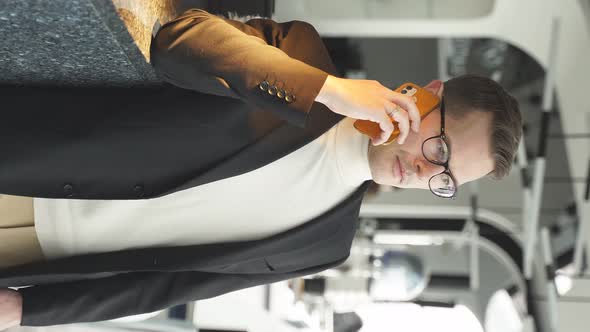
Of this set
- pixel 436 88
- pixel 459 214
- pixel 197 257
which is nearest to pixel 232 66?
pixel 436 88

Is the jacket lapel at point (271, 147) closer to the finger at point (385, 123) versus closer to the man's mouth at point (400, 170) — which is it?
the man's mouth at point (400, 170)

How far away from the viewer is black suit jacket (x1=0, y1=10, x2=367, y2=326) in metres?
1.13

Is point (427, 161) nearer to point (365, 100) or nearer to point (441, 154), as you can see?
point (441, 154)

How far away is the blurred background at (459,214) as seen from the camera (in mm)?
2939

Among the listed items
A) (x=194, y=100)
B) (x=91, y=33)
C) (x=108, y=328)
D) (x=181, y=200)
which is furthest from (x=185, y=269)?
(x=108, y=328)

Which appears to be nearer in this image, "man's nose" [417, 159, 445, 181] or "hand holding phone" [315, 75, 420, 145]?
"hand holding phone" [315, 75, 420, 145]

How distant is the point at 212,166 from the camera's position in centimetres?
141

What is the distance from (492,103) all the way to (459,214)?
9.97 ft

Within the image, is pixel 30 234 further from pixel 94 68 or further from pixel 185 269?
pixel 94 68

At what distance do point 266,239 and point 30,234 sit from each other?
606 mm

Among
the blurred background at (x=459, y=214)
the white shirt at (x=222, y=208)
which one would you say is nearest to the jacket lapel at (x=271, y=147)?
the white shirt at (x=222, y=208)

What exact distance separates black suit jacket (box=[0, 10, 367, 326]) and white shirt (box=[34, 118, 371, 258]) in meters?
0.04

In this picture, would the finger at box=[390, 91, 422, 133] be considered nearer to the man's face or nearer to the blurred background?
the man's face

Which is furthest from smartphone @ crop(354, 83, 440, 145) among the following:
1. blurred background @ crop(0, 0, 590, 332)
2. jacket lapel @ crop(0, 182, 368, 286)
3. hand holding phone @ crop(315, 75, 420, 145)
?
blurred background @ crop(0, 0, 590, 332)
